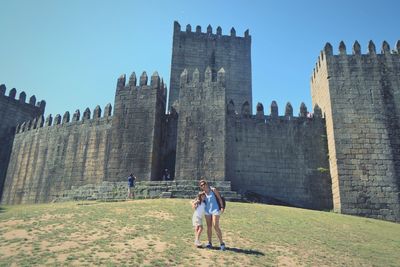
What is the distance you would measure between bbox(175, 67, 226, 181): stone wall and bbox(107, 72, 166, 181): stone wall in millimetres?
1387

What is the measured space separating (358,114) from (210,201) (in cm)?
1265

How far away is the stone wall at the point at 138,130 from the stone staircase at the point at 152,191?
1030mm

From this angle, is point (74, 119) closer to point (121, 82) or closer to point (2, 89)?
point (121, 82)

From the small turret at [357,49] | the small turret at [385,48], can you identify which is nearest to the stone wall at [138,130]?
the small turret at [357,49]

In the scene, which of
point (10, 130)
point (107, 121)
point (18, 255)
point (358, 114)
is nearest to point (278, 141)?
point (358, 114)

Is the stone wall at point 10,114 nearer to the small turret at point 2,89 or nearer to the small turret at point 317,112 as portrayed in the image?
the small turret at point 2,89

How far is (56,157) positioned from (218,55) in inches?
654

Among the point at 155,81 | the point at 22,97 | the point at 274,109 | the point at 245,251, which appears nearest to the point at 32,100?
the point at 22,97

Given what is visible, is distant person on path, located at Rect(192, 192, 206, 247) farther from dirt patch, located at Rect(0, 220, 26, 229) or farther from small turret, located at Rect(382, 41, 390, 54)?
small turret, located at Rect(382, 41, 390, 54)

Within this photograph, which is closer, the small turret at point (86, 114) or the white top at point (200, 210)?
the white top at point (200, 210)

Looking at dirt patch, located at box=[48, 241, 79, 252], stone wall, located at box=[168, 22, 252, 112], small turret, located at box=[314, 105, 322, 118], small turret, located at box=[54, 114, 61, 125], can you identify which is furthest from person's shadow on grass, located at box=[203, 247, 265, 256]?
stone wall, located at box=[168, 22, 252, 112]

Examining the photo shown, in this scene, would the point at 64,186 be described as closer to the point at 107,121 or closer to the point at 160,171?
the point at 107,121

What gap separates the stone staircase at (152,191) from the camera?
15633 millimetres

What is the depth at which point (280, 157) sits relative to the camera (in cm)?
1914
